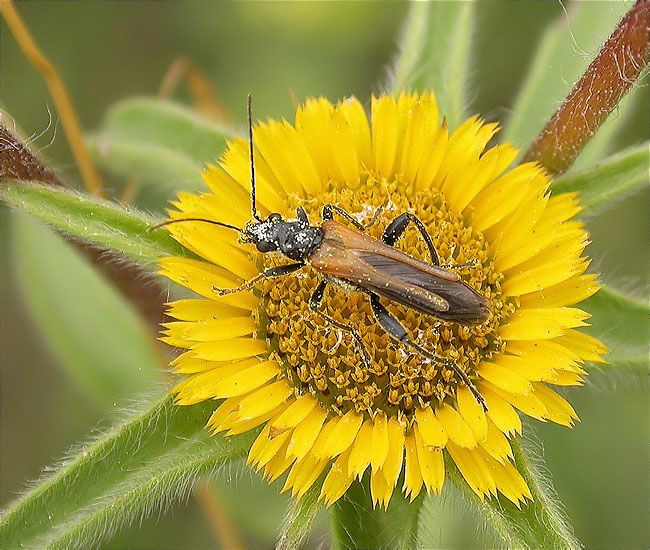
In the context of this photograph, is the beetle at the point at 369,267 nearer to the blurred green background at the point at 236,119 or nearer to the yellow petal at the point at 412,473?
the yellow petal at the point at 412,473

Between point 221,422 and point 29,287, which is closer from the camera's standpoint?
point 221,422

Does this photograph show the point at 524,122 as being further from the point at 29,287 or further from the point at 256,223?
the point at 29,287

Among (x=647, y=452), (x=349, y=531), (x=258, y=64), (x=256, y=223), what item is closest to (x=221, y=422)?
(x=349, y=531)

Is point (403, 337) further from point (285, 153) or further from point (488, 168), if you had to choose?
point (285, 153)

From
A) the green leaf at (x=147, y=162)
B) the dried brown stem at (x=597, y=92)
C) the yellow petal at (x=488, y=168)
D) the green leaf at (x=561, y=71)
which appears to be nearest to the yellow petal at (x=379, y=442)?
the yellow petal at (x=488, y=168)

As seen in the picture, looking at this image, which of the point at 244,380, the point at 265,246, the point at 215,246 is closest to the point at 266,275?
the point at 265,246

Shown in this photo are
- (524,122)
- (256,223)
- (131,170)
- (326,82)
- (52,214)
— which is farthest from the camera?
(326,82)

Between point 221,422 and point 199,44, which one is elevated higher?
point 199,44
